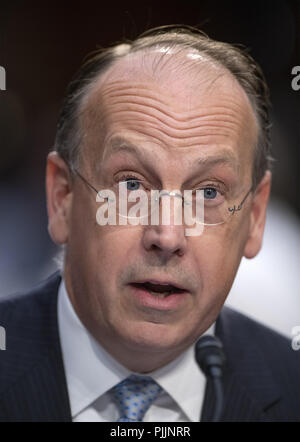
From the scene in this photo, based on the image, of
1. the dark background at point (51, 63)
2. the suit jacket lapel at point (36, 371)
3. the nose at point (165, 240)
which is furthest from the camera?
the dark background at point (51, 63)

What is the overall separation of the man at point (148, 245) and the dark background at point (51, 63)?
58 mm

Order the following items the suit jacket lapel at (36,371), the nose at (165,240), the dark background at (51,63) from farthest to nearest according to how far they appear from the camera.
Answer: the dark background at (51,63) < the suit jacket lapel at (36,371) < the nose at (165,240)

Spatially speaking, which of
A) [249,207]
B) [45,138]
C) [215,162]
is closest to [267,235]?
[249,207]

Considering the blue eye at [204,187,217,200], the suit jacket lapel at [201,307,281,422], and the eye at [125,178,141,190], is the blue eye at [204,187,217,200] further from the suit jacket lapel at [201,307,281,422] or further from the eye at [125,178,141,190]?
the suit jacket lapel at [201,307,281,422]

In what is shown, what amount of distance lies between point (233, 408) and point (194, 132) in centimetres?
69

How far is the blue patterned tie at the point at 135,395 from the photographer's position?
1.44m

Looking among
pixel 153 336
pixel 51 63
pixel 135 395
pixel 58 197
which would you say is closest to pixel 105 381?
pixel 135 395

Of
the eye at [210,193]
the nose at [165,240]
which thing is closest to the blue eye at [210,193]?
the eye at [210,193]

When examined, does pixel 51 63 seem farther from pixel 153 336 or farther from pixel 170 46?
pixel 153 336

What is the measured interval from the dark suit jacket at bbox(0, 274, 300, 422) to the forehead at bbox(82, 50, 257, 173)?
→ 0.49 m

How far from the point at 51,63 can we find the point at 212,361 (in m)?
0.88

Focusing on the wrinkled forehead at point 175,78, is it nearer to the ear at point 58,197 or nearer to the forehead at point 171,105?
the forehead at point 171,105

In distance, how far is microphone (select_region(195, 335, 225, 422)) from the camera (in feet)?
4.49

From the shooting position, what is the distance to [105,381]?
1474 millimetres
